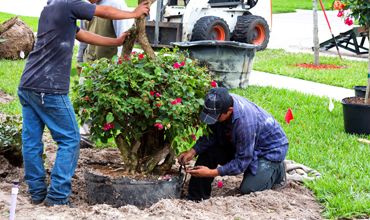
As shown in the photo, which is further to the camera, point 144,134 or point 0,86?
point 0,86

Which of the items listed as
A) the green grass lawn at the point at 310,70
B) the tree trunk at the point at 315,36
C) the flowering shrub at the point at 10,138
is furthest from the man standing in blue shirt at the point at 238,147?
the tree trunk at the point at 315,36

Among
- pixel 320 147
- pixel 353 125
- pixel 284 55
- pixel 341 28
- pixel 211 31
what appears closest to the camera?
pixel 320 147

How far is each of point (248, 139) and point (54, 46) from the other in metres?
1.60

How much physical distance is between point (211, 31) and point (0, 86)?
5815 millimetres

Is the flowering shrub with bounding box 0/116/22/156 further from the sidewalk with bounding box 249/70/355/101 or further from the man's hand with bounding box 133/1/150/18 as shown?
the sidewalk with bounding box 249/70/355/101

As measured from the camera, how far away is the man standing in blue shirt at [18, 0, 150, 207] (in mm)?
2789

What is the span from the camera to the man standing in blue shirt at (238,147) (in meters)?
3.12

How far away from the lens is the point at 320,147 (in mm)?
4723

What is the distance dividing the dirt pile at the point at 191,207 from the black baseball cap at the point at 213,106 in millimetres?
672

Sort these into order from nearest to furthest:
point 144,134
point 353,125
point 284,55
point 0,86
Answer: point 144,134, point 353,125, point 0,86, point 284,55

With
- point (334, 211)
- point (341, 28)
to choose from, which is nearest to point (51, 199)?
point (334, 211)

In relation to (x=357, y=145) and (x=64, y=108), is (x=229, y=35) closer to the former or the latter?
(x=357, y=145)

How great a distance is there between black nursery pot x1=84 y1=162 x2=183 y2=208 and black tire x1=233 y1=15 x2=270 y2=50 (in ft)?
29.9

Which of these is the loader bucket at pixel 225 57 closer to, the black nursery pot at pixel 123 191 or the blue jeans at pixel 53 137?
the black nursery pot at pixel 123 191
